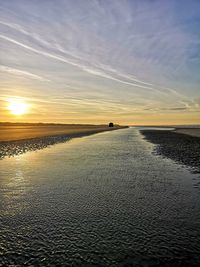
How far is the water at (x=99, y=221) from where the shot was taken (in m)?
6.34

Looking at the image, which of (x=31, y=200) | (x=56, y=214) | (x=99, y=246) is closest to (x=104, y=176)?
(x=31, y=200)

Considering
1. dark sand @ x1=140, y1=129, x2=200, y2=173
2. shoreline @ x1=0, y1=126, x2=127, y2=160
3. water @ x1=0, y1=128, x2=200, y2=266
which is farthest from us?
shoreline @ x1=0, y1=126, x2=127, y2=160

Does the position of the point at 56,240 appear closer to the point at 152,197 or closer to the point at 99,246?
the point at 99,246

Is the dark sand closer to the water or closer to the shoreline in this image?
the water

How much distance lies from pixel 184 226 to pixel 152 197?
344 centimetres

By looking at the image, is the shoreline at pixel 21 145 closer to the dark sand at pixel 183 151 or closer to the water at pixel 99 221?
the water at pixel 99 221

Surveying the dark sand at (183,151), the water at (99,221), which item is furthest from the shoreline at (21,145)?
the dark sand at (183,151)

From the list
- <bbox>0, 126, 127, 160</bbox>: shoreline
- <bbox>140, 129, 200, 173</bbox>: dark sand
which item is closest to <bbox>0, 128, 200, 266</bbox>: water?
<bbox>140, 129, 200, 173</bbox>: dark sand

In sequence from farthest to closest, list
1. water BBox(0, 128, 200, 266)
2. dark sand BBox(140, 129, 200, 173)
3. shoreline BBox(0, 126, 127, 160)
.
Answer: shoreline BBox(0, 126, 127, 160)
dark sand BBox(140, 129, 200, 173)
water BBox(0, 128, 200, 266)

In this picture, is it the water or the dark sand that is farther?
the dark sand

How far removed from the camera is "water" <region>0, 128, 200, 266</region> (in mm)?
6336

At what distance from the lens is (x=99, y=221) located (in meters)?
8.67

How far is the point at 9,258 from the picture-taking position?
619 centimetres

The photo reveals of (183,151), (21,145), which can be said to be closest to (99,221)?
(183,151)
